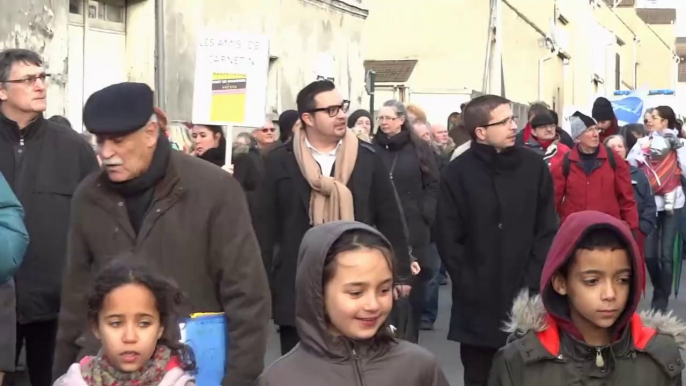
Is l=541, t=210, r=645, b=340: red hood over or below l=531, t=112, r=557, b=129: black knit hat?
below

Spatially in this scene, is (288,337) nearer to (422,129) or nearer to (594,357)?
(594,357)

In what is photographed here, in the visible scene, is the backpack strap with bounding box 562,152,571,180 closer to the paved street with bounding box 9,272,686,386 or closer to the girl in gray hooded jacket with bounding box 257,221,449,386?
the paved street with bounding box 9,272,686,386

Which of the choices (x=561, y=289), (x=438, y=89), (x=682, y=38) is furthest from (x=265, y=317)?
(x=682, y=38)

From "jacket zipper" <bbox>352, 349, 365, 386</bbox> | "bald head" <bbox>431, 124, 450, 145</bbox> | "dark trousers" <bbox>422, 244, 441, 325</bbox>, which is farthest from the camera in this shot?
"bald head" <bbox>431, 124, 450, 145</bbox>

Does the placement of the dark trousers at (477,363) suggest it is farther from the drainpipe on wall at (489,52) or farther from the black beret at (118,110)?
the drainpipe on wall at (489,52)

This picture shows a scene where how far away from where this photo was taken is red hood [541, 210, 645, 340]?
3883mm

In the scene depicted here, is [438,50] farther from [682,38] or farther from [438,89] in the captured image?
[682,38]

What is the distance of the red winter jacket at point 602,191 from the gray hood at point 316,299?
5.67 meters

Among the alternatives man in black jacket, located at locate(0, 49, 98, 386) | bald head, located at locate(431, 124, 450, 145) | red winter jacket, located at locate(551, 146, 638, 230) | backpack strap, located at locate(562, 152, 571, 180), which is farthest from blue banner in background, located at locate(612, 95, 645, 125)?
man in black jacket, located at locate(0, 49, 98, 386)

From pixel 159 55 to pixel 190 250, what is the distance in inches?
449

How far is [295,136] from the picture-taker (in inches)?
272

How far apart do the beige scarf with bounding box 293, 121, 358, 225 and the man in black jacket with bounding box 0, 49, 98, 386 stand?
3.67 ft

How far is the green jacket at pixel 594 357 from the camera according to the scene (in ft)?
12.6

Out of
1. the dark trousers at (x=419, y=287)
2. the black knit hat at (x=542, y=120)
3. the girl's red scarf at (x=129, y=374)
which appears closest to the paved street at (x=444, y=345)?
the dark trousers at (x=419, y=287)
